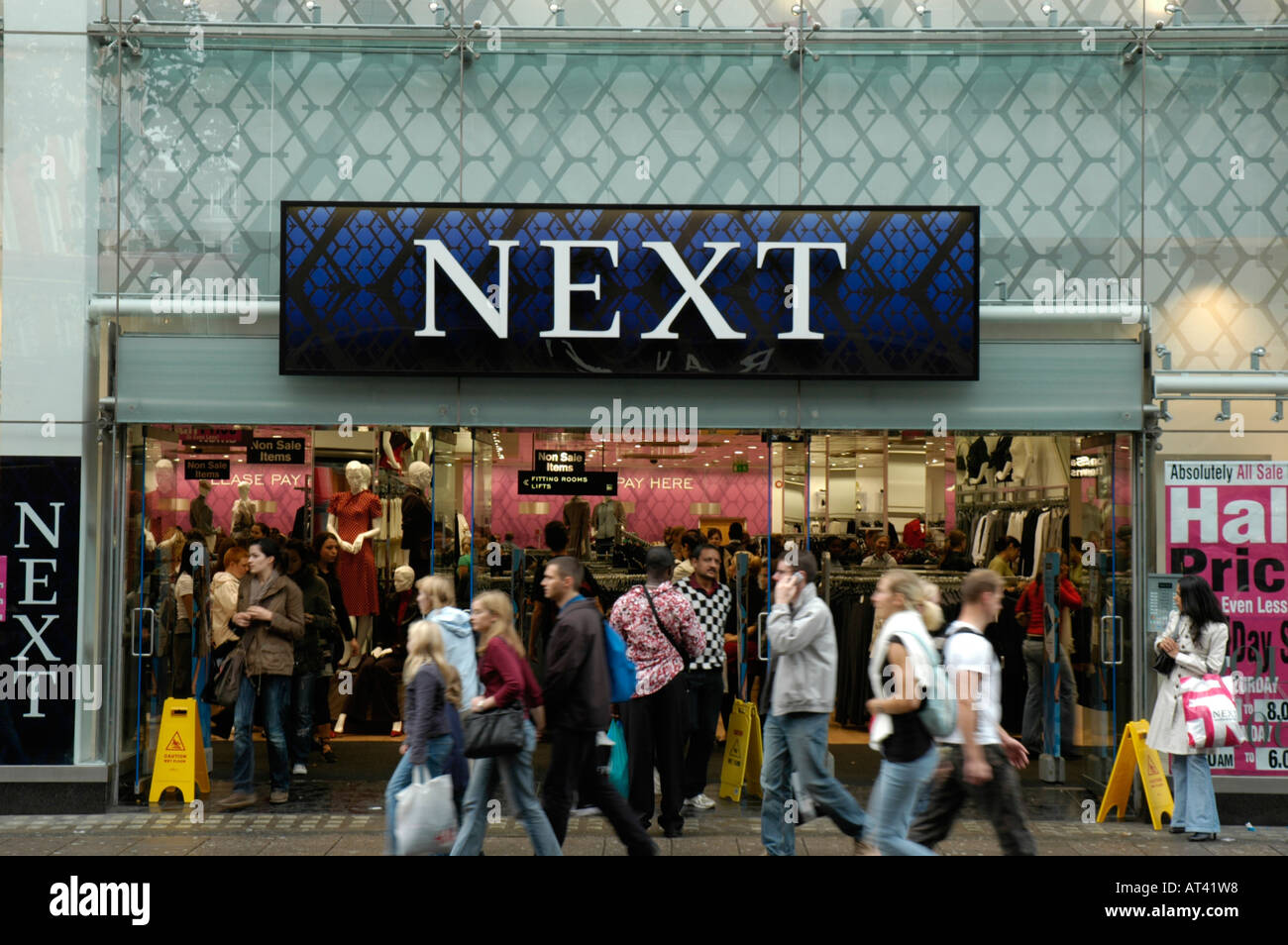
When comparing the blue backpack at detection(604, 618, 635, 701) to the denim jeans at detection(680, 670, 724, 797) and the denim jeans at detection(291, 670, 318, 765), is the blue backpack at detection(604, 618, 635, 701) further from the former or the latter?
the denim jeans at detection(291, 670, 318, 765)

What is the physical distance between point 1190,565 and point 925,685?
4.16 metres

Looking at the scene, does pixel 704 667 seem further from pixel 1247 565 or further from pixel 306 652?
pixel 1247 565

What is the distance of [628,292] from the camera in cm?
1001

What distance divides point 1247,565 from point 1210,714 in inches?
62.3

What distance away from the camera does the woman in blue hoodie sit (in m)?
7.97

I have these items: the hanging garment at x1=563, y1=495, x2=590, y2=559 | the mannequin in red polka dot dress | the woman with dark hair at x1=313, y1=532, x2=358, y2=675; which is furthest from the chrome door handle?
the hanging garment at x1=563, y1=495, x2=590, y2=559

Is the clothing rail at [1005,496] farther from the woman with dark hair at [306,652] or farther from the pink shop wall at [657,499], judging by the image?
the woman with dark hair at [306,652]

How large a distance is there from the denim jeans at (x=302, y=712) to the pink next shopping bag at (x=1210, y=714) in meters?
6.15

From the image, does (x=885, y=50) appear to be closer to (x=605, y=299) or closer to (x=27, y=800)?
(x=605, y=299)

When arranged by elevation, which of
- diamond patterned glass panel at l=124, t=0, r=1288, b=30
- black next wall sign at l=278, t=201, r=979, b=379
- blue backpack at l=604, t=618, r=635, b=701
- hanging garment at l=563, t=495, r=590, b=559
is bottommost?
blue backpack at l=604, t=618, r=635, b=701

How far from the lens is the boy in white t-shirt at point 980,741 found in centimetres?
659

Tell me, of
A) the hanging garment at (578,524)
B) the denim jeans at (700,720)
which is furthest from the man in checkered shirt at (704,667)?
the hanging garment at (578,524)

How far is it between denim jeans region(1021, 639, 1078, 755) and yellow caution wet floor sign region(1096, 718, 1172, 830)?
1.32 m

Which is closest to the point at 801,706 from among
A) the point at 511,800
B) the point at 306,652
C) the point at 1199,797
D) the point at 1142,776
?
the point at 511,800
